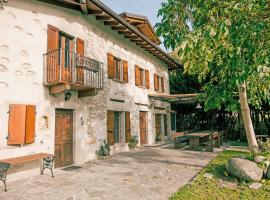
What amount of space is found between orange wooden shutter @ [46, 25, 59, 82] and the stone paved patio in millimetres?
3154

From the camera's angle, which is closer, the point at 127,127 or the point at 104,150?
the point at 104,150

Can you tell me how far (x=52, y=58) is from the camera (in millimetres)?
7746

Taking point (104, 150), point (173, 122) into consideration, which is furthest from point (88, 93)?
point (173, 122)

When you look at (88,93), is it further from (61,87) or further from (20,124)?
(20,124)

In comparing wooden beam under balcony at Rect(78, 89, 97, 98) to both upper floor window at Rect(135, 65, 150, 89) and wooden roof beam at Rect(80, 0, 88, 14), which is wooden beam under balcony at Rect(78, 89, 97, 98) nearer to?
wooden roof beam at Rect(80, 0, 88, 14)

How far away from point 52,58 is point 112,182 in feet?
14.6

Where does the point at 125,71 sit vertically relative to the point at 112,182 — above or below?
above

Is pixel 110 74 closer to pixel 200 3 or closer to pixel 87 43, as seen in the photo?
pixel 87 43

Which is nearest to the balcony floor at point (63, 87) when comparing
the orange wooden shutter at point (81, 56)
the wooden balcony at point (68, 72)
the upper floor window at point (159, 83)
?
the wooden balcony at point (68, 72)

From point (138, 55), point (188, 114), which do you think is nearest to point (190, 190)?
point (138, 55)

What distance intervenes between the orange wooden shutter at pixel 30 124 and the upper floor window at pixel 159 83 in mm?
10584

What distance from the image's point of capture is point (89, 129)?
9.55 meters

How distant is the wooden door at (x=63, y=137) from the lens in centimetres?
→ 818

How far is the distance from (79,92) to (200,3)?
5419mm
